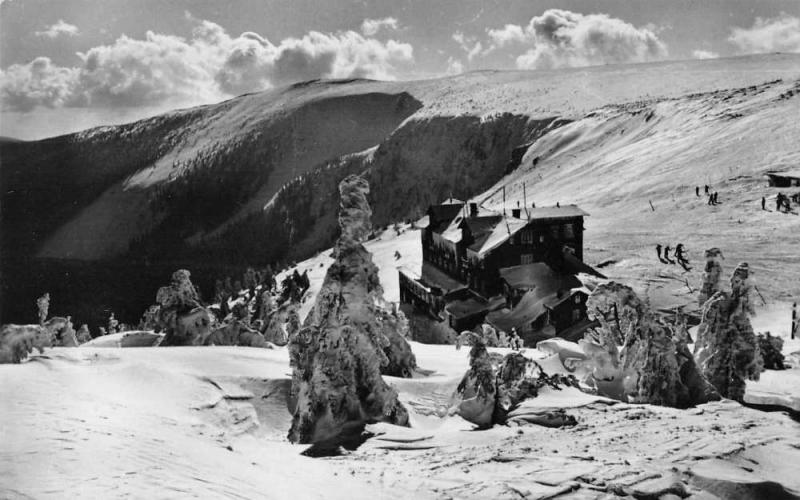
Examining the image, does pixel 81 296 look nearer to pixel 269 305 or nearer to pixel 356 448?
pixel 269 305

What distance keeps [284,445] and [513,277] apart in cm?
4057

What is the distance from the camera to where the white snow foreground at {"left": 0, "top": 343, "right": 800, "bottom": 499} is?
10961mm

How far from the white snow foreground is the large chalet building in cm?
3150

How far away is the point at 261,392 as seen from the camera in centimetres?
1897

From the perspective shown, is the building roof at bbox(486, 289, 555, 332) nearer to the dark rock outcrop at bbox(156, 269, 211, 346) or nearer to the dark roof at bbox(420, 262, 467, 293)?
the dark roof at bbox(420, 262, 467, 293)

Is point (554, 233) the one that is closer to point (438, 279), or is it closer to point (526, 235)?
point (526, 235)

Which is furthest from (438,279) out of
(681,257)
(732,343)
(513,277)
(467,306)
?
(732,343)

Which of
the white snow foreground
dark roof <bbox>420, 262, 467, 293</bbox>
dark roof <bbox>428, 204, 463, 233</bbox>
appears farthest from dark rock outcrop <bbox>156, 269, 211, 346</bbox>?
dark roof <bbox>428, 204, 463, 233</bbox>

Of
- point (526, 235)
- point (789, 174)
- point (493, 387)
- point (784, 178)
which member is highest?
point (789, 174)

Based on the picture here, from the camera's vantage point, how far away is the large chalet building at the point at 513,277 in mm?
50341

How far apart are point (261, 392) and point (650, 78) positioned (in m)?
161

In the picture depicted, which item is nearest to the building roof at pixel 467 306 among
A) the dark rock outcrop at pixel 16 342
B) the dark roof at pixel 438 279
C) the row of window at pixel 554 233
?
the dark roof at pixel 438 279

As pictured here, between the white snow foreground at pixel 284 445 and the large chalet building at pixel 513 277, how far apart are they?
31.5 m

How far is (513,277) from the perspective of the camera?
55312mm
